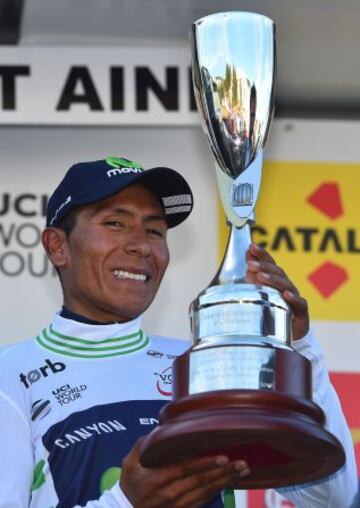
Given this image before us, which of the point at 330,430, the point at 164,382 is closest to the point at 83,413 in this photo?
the point at 164,382

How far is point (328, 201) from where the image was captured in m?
3.88

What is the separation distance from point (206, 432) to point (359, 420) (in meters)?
1.70

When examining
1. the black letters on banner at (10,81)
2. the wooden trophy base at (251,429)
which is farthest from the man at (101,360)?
the black letters on banner at (10,81)

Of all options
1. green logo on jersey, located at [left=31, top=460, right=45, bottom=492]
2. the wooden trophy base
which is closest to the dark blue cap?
green logo on jersey, located at [left=31, top=460, right=45, bottom=492]

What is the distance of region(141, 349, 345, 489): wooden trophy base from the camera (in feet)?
6.84

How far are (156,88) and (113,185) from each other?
117cm

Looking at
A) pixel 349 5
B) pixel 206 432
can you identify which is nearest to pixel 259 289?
pixel 206 432

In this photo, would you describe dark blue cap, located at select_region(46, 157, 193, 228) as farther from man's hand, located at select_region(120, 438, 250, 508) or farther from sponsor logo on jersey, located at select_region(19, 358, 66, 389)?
man's hand, located at select_region(120, 438, 250, 508)

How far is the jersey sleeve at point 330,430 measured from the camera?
8.14ft

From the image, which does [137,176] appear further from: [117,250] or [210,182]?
[210,182]

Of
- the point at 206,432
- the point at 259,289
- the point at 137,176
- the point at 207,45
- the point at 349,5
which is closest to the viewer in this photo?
the point at 206,432

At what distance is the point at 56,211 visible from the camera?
283 cm

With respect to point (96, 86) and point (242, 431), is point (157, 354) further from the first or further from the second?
point (96, 86)

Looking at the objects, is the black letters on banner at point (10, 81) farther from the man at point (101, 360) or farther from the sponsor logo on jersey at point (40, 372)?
the sponsor logo on jersey at point (40, 372)
